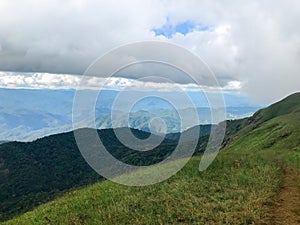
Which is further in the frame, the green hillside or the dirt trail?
the green hillside

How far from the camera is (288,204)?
16.5 m

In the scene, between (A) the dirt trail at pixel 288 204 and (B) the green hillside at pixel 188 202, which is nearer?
(A) the dirt trail at pixel 288 204

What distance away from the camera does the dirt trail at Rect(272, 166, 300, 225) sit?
14.3 meters

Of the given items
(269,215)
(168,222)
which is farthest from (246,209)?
(168,222)

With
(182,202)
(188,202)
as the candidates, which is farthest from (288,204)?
(182,202)

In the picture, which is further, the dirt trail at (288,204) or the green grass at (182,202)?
the green grass at (182,202)

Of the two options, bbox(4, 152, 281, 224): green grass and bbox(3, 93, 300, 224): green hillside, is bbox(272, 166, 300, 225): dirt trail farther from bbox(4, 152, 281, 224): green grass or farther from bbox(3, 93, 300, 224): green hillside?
bbox(4, 152, 281, 224): green grass

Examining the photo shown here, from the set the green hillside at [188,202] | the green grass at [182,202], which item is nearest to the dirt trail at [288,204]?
the green hillside at [188,202]

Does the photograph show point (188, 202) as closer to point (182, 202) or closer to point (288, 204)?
point (182, 202)

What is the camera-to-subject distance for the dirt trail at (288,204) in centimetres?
1433

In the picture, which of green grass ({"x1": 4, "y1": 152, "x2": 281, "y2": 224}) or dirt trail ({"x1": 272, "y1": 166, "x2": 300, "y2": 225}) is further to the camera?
green grass ({"x1": 4, "y1": 152, "x2": 281, "y2": 224})

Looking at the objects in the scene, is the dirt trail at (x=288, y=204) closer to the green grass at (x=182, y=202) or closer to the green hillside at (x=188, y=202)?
the green hillside at (x=188, y=202)

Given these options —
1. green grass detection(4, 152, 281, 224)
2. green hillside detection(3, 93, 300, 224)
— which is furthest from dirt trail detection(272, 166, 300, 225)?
green grass detection(4, 152, 281, 224)

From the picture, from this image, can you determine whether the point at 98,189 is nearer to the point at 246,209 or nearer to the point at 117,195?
the point at 117,195
